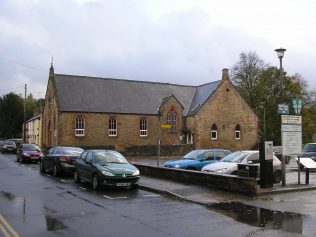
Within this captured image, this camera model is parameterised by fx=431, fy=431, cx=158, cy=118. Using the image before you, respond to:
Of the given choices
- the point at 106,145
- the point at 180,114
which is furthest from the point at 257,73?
the point at 106,145

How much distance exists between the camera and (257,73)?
70.8 m

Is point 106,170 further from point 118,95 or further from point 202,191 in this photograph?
point 118,95

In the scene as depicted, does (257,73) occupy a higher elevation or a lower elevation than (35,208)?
higher

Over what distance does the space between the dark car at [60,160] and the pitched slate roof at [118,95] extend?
25756 mm

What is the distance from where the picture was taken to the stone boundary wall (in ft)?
49.0

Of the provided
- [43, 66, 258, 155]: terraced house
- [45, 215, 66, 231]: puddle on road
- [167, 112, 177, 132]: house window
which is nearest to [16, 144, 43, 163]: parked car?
[43, 66, 258, 155]: terraced house

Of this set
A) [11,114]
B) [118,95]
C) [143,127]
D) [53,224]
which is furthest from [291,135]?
[11,114]

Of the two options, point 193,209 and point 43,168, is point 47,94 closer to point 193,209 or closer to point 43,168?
point 43,168

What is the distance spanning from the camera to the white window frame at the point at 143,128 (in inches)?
2139

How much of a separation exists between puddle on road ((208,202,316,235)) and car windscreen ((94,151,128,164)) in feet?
19.4

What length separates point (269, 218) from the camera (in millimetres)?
10961

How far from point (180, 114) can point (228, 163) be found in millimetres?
37300

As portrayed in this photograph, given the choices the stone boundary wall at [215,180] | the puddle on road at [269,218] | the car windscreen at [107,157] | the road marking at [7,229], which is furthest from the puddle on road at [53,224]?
the stone boundary wall at [215,180]

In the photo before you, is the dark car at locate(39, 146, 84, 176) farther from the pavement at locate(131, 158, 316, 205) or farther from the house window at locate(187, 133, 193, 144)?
the house window at locate(187, 133, 193, 144)
